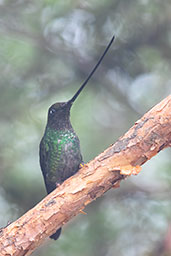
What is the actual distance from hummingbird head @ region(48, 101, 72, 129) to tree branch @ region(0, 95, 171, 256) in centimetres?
54

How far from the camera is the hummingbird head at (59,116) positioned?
2321 mm

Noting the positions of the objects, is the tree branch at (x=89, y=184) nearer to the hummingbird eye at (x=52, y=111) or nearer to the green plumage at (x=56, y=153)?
the green plumage at (x=56, y=153)

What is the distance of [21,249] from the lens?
1.80 meters

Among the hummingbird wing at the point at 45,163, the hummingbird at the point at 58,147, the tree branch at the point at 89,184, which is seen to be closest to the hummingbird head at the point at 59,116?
the hummingbird at the point at 58,147

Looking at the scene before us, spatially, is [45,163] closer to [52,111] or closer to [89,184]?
[52,111]

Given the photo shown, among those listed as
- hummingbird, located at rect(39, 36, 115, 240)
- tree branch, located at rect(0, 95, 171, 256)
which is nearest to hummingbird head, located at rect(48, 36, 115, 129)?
hummingbird, located at rect(39, 36, 115, 240)

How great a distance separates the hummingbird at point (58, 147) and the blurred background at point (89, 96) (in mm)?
171

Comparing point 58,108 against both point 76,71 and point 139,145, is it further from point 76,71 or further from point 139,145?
point 139,145

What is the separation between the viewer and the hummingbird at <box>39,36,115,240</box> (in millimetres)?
2268

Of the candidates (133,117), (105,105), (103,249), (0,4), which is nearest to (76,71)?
(105,105)

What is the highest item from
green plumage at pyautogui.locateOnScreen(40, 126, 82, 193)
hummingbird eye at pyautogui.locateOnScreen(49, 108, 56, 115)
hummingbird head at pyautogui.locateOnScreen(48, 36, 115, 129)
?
hummingbird eye at pyautogui.locateOnScreen(49, 108, 56, 115)

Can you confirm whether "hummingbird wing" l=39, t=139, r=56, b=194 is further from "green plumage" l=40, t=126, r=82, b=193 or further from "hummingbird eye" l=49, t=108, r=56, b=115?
"hummingbird eye" l=49, t=108, r=56, b=115

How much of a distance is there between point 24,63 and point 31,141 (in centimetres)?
49

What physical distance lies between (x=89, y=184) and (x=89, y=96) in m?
1.00
